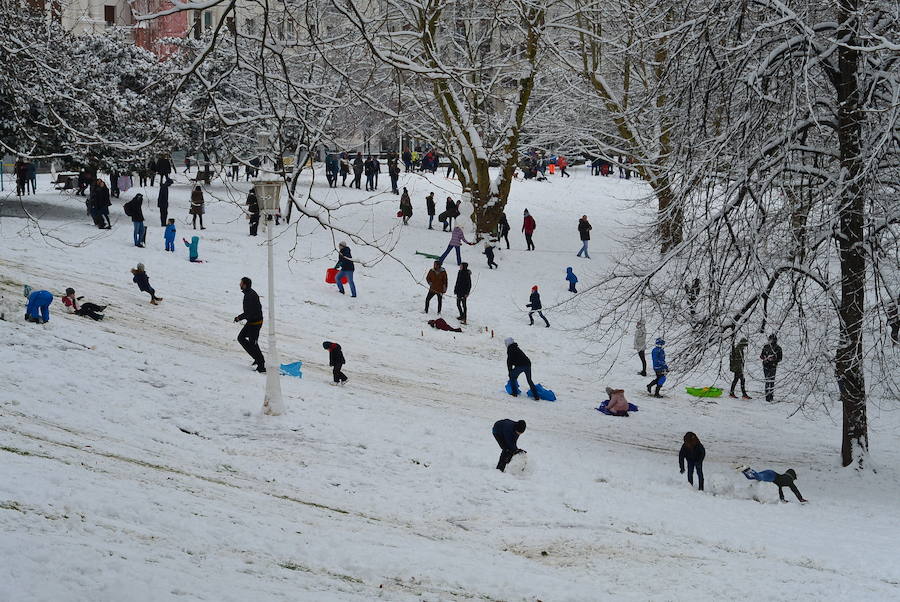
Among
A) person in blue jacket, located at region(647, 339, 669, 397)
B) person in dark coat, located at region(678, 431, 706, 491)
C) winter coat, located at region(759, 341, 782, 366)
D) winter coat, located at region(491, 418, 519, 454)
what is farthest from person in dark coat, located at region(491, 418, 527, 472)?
winter coat, located at region(759, 341, 782, 366)

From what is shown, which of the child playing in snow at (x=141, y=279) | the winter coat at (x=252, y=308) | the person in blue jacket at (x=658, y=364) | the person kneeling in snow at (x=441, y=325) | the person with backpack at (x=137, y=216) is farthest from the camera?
the person with backpack at (x=137, y=216)

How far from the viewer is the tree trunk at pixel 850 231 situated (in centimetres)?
1441

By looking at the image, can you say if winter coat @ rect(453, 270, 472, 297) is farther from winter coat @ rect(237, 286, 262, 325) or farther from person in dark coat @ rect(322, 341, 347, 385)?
winter coat @ rect(237, 286, 262, 325)

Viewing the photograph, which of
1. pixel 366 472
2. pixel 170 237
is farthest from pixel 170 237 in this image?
pixel 366 472

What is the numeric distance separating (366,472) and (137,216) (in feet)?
49.1

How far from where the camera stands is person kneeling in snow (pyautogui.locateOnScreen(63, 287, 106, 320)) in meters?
18.2

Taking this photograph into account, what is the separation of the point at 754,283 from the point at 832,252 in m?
2.73

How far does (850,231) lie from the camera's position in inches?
599

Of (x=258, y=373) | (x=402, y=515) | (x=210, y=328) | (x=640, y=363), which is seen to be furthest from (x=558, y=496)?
(x=640, y=363)

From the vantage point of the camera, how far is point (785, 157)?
14062 millimetres

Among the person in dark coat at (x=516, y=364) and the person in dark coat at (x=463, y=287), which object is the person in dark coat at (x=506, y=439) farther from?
the person in dark coat at (x=463, y=287)

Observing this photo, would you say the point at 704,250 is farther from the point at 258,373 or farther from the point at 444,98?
the point at 444,98

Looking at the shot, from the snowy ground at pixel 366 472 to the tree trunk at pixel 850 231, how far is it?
70.1 inches

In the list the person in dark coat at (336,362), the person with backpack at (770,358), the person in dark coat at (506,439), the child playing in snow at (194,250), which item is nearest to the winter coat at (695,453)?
the person in dark coat at (506,439)
